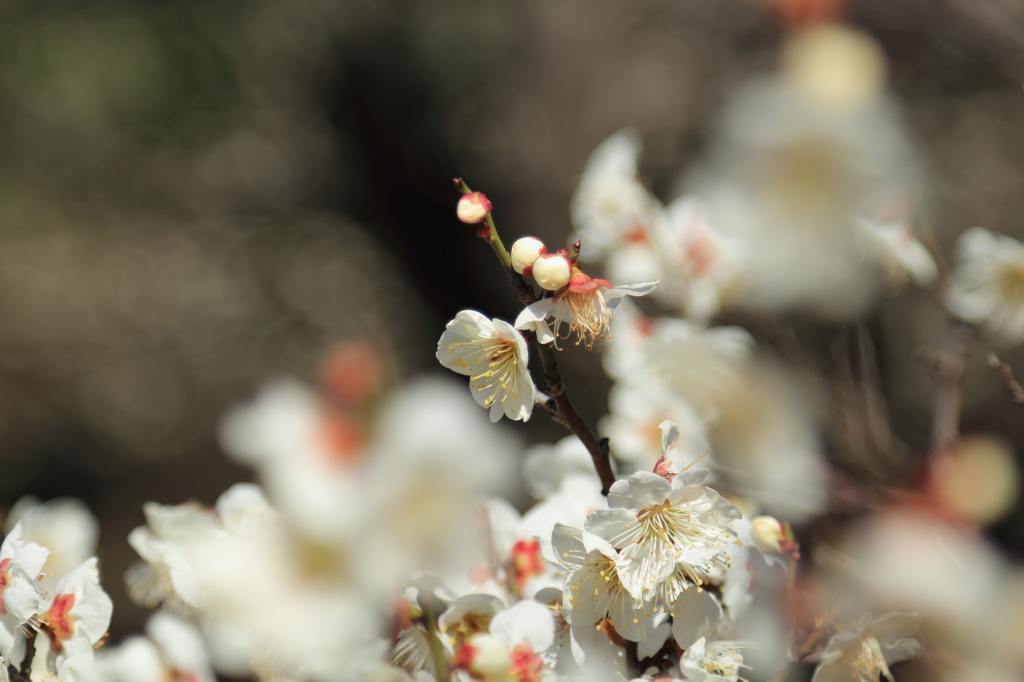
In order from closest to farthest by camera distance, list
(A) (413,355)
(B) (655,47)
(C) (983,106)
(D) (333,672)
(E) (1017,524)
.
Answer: (D) (333,672), (E) (1017,524), (C) (983,106), (B) (655,47), (A) (413,355)

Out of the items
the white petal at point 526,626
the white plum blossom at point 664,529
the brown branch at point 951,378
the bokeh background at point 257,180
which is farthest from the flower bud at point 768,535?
the bokeh background at point 257,180

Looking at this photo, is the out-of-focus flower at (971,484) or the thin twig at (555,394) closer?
the thin twig at (555,394)

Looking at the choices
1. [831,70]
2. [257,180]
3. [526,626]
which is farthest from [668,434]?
[257,180]

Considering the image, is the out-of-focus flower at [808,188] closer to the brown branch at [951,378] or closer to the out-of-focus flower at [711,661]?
the brown branch at [951,378]

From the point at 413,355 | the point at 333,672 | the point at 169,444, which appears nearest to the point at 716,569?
the point at 333,672

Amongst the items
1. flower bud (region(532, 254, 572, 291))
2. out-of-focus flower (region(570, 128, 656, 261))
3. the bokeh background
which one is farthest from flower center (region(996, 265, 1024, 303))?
the bokeh background

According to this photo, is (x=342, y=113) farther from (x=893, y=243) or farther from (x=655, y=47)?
(x=893, y=243)

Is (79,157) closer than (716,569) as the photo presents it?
No
